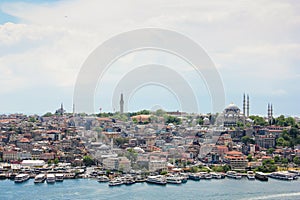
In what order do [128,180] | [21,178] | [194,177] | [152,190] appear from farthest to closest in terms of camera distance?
[194,177] < [21,178] < [128,180] < [152,190]

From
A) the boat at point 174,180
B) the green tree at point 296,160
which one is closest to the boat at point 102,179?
the boat at point 174,180

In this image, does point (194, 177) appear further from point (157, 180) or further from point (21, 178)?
point (21, 178)

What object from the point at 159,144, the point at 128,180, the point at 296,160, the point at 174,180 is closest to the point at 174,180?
the point at 174,180

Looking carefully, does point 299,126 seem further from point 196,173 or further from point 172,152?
point 196,173

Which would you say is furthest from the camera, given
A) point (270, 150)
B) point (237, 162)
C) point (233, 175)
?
point (270, 150)

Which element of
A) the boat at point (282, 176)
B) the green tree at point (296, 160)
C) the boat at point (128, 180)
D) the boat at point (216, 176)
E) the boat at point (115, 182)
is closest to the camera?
the boat at point (115, 182)

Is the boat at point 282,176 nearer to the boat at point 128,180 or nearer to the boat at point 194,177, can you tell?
the boat at point 194,177

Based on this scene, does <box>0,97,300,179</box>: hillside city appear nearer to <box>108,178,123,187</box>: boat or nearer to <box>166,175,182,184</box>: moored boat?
<box>166,175,182,184</box>: moored boat

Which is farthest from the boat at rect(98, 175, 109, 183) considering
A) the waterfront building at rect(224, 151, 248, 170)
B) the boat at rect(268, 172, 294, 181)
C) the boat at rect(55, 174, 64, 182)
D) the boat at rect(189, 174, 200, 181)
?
the boat at rect(268, 172, 294, 181)
